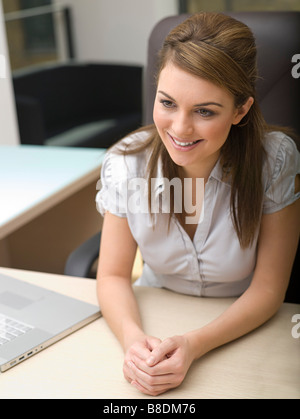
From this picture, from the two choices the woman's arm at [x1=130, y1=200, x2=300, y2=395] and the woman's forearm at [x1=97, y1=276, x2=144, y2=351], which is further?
the woman's forearm at [x1=97, y1=276, x2=144, y2=351]

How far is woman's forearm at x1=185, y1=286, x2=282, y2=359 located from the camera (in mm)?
1018

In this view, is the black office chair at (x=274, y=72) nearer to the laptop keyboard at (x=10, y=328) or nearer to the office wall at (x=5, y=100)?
the laptop keyboard at (x=10, y=328)

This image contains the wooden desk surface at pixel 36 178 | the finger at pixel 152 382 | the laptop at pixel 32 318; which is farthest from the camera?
the wooden desk surface at pixel 36 178

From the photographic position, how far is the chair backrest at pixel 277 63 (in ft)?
4.25

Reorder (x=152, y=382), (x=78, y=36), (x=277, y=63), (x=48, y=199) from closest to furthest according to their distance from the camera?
(x=152, y=382) < (x=277, y=63) < (x=48, y=199) < (x=78, y=36)

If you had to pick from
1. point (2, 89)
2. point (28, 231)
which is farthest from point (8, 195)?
point (2, 89)

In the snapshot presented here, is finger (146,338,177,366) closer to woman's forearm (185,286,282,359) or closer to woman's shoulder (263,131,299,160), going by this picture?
woman's forearm (185,286,282,359)

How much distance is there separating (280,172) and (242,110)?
0.57 feet

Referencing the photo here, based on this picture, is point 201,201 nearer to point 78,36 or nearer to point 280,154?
point 280,154

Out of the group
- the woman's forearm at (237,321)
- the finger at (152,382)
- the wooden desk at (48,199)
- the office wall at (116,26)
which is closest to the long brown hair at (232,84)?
the woman's forearm at (237,321)

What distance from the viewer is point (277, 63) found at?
4.28 feet

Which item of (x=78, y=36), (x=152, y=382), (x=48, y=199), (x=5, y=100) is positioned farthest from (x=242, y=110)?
(x=78, y=36)

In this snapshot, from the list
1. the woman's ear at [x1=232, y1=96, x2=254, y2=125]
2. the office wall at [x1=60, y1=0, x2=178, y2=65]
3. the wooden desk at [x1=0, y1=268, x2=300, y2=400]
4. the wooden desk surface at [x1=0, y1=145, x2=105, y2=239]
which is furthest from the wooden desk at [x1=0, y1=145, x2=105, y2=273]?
the office wall at [x1=60, y1=0, x2=178, y2=65]

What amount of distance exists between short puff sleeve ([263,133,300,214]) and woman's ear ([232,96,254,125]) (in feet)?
0.46
